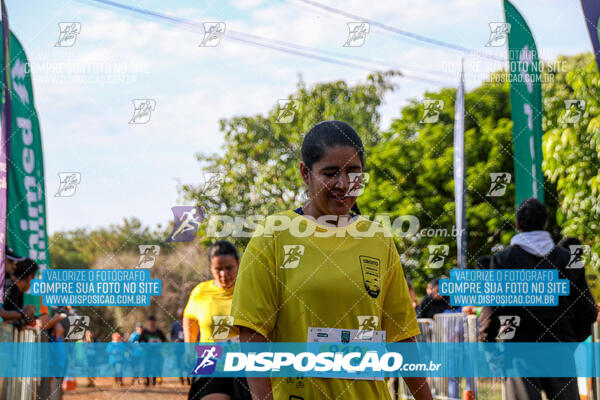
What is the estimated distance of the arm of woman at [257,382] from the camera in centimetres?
257

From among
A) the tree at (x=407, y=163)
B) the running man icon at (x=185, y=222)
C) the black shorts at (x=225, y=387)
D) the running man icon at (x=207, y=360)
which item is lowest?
the black shorts at (x=225, y=387)

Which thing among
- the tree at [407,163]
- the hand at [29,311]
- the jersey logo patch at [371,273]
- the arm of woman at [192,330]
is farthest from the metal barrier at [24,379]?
the tree at [407,163]

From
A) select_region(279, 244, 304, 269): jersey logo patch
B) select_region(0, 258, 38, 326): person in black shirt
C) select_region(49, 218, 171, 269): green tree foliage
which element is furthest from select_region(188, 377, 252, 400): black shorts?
select_region(49, 218, 171, 269): green tree foliage

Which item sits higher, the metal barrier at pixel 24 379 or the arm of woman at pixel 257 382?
the arm of woman at pixel 257 382

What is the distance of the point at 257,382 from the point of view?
2598 mm

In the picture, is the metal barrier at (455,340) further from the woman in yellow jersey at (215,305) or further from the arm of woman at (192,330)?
the arm of woman at (192,330)

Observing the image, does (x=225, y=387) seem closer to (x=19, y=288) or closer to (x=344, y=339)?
(x=344, y=339)

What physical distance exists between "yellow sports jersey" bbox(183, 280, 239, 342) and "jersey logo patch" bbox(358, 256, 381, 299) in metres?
2.76

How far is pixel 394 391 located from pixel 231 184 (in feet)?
46.7

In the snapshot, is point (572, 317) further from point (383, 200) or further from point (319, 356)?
point (383, 200)

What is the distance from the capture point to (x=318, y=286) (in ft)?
8.51

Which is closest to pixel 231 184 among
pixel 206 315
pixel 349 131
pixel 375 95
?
pixel 375 95

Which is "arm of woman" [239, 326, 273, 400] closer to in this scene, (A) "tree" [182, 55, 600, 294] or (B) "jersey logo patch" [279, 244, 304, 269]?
(B) "jersey logo patch" [279, 244, 304, 269]

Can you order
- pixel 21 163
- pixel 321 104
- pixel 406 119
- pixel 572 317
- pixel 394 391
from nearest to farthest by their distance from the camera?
pixel 572 317 → pixel 21 163 → pixel 394 391 → pixel 321 104 → pixel 406 119
